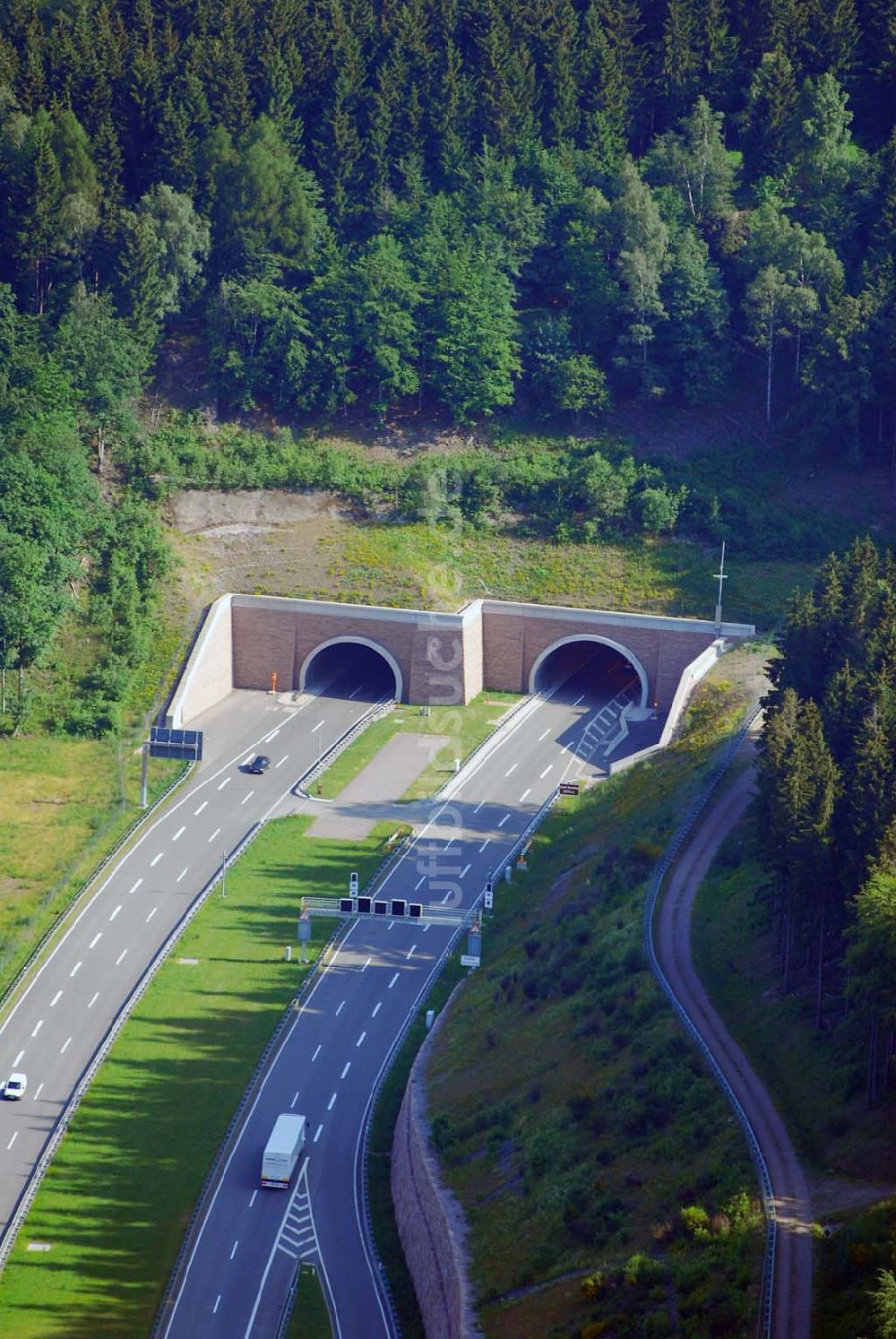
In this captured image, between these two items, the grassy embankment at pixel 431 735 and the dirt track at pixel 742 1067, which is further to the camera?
the grassy embankment at pixel 431 735

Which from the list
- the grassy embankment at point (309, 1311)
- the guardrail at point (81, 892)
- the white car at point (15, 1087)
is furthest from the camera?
the guardrail at point (81, 892)

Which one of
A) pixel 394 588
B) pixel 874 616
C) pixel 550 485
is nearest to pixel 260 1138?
pixel 874 616

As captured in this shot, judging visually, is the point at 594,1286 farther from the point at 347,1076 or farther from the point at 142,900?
the point at 142,900

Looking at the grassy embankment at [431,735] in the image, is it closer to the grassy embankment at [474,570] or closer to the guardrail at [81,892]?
the grassy embankment at [474,570]

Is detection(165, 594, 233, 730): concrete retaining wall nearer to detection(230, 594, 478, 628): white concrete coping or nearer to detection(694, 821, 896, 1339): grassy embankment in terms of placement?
detection(230, 594, 478, 628): white concrete coping

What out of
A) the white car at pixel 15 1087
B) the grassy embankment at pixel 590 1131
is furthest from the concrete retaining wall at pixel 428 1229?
the white car at pixel 15 1087

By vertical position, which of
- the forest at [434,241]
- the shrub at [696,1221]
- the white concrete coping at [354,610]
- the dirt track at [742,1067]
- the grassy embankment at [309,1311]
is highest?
the forest at [434,241]

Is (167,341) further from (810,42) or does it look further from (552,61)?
(810,42)
